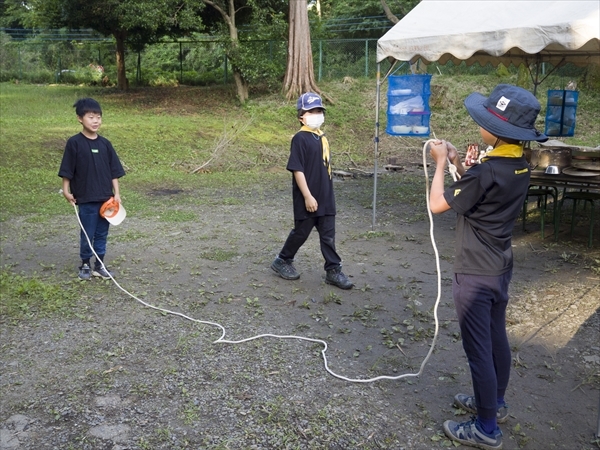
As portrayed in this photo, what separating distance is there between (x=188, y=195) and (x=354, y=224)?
11.4 feet

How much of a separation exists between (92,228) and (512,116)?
4.24 metres

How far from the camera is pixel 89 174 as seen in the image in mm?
5887

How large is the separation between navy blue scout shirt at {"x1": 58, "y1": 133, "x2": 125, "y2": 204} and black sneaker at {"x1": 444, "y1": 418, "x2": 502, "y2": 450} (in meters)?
3.98

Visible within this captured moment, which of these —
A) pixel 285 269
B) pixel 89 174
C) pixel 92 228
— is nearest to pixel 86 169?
pixel 89 174

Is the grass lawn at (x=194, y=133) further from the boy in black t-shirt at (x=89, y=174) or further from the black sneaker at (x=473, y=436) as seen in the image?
the black sneaker at (x=473, y=436)

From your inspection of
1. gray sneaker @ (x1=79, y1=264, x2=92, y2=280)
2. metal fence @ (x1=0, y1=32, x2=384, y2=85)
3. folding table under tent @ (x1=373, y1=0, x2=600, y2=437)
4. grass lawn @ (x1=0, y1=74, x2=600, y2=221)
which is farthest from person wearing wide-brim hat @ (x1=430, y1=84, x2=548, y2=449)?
metal fence @ (x1=0, y1=32, x2=384, y2=85)

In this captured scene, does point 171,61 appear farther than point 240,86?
Yes

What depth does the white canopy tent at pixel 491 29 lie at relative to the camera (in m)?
6.17

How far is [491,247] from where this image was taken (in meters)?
3.20

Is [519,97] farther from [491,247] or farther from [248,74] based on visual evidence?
[248,74]

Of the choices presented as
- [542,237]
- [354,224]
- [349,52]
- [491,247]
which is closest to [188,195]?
[354,224]

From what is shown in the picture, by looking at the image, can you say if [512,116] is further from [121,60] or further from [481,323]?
[121,60]

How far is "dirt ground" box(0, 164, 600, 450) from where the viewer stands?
3.50 meters

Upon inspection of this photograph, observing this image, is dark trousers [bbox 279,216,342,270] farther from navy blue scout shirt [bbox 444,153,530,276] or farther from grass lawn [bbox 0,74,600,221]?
grass lawn [bbox 0,74,600,221]
